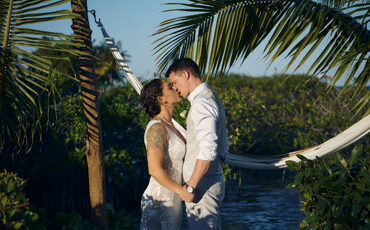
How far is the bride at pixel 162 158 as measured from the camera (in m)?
3.08

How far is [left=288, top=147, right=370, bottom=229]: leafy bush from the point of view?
7.23 feet

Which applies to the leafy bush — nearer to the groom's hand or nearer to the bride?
the groom's hand

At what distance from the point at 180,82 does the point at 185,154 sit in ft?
1.67

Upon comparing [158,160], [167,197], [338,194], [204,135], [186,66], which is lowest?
[167,197]

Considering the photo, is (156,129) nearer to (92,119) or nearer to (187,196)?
(187,196)

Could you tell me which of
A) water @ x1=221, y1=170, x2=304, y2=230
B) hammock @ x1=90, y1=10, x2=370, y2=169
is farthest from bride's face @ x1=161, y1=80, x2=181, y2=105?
water @ x1=221, y1=170, x2=304, y2=230

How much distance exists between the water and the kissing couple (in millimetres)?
3848

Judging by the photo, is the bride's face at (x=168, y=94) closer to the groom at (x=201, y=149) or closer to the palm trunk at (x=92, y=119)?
the groom at (x=201, y=149)

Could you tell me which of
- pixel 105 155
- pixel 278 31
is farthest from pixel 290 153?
pixel 105 155

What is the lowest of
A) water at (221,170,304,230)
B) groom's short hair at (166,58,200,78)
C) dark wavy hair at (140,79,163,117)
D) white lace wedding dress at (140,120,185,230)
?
water at (221,170,304,230)

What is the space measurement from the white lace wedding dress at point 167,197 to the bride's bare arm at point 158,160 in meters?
0.10

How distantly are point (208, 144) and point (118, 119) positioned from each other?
6.54m

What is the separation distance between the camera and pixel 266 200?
9.70 metres

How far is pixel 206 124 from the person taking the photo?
2.89m
